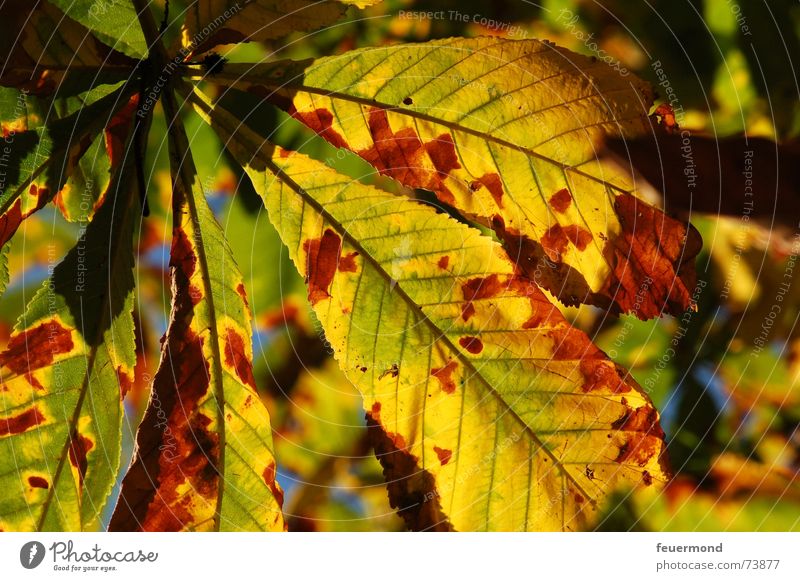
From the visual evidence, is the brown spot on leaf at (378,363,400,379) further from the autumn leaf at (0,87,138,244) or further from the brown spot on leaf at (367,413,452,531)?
the autumn leaf at (0,87,138,244)

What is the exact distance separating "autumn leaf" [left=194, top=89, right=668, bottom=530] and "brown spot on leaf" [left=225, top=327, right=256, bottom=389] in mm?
56

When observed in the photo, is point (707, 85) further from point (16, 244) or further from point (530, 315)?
point (16, 244)

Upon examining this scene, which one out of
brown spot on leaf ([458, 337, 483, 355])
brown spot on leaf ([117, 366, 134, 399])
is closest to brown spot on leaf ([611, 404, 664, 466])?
brown spot on leaf ([458, 337, 483, 355])

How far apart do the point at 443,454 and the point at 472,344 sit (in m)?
0.08

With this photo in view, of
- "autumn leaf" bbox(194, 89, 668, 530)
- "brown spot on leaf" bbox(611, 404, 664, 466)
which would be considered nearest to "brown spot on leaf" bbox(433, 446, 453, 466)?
"autumn leaf" bbox(194, 89, 668, 530)

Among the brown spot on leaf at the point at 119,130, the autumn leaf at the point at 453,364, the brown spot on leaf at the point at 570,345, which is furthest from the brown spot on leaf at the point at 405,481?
the brown spot on leaf at the point at 119,130

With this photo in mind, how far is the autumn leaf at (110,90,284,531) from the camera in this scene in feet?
1.35

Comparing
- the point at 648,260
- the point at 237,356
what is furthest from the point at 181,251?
the point at 648,260

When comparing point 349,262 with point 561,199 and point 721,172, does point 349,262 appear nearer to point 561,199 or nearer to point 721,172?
point 561,199

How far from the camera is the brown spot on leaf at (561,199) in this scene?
0.41 metres

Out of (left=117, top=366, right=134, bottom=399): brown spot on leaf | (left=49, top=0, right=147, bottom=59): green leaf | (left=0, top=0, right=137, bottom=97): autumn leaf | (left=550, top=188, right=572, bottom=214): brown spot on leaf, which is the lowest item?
(left=117, top=366, right=134, bottom=399): brown spot on leaf

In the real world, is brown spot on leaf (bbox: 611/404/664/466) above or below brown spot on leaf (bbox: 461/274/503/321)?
below

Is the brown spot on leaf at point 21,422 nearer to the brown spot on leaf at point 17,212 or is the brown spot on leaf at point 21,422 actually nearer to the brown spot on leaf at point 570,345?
the brown spot on leaf at point 17,212

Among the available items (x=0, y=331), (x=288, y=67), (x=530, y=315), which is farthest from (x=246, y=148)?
(x=0, y=331)
